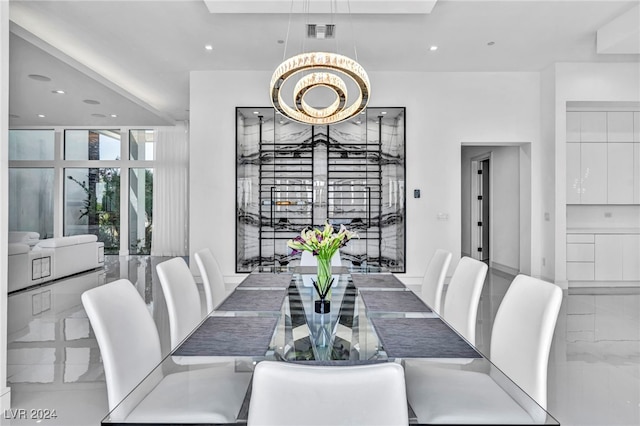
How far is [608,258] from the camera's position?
554cm

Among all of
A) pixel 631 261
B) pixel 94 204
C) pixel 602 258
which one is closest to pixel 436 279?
pixel 602 258

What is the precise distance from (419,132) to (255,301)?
4.48 meters

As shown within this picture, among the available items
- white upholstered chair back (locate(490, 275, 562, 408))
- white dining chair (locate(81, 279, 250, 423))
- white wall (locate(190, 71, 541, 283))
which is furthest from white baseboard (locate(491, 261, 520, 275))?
white dining chair (locate(81, 279, 250, 423))

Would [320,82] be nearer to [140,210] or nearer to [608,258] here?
[608,258]

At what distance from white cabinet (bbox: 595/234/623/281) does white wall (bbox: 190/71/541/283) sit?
1.01 meters

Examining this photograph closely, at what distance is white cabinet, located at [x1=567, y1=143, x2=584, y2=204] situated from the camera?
5.70 m

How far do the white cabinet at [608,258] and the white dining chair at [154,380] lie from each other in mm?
6147

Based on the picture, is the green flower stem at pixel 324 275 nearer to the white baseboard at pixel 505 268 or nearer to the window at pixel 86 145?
the white baseboard at pixel 505 268

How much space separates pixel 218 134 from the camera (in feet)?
18.6

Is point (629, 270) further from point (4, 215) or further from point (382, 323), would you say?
point (4, 215)

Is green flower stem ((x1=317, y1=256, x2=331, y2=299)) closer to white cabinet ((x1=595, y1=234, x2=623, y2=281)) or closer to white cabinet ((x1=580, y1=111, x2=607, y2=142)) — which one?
white cabinet ((x1=595, y1=234, x2=623, y2=281))

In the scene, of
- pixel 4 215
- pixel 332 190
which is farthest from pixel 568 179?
pixel 4 215

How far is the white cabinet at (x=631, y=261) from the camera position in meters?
5.54

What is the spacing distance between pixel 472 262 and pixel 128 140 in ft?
30.3
